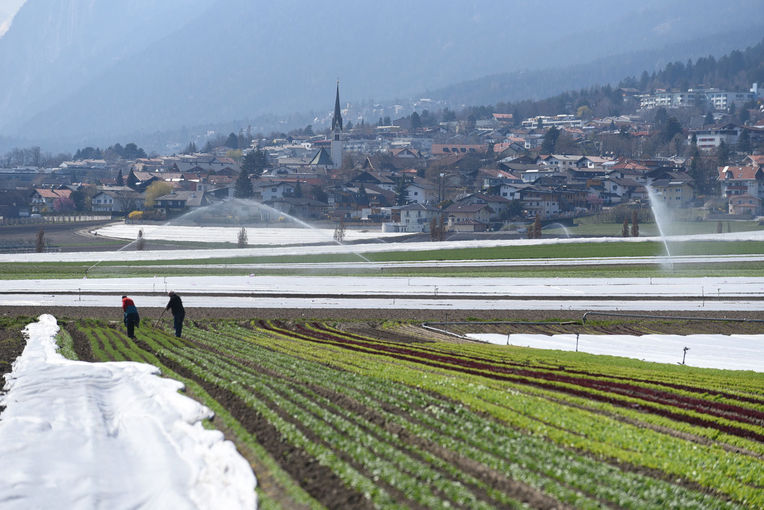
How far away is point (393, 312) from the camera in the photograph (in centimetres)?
3916

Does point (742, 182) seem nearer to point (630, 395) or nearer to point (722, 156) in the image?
point (722, 156)

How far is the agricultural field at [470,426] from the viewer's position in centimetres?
1010

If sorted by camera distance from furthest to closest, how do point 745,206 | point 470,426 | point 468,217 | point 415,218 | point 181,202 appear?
point 181,202 → point 745,206 → point 468,217 → point 415,218 → point 470,426

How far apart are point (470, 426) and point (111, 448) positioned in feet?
17.6

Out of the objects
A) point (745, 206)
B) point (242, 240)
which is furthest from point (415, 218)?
point (745, 206)

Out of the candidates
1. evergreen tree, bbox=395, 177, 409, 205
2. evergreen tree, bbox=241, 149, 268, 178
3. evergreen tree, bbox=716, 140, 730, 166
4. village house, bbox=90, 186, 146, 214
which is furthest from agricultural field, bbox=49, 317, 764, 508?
evergreen tree, bbox=716, 140, 730, 166

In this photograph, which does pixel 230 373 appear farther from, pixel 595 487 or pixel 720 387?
pixel 720 387

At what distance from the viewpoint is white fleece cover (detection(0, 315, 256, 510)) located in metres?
10.5

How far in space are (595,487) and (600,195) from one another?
14408cm

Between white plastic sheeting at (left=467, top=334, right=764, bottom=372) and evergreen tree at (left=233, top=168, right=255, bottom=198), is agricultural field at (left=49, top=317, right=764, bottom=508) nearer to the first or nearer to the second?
white plastic sheeting at (left=467, top=334, right=764, bottom=372)

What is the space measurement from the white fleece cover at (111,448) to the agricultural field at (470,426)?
485 mm

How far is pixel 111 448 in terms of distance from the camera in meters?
12.7

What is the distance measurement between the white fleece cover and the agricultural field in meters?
0.48

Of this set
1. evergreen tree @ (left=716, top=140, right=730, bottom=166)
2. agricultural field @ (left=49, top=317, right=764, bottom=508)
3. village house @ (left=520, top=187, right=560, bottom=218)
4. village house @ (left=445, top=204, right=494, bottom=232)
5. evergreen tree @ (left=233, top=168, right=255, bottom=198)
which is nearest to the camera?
agricultural field @ (left=49, top=317, right=764, bottom=508)
